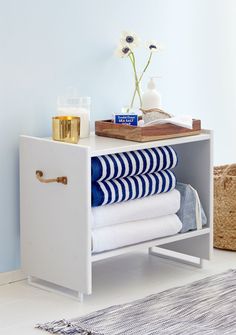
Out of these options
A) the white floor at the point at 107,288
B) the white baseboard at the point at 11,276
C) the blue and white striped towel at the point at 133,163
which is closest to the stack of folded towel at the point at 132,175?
the blue and white striped towel at the point at 133,163

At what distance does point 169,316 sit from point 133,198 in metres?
0.45

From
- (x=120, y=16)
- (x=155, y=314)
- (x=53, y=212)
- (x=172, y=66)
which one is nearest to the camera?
(x=155, y=314)

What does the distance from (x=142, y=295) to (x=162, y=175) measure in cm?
43

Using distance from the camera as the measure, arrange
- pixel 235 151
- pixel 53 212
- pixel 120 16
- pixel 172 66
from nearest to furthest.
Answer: pixel 53 212 < pixel 120 16 < pixel 172 66 < pixel 235 151

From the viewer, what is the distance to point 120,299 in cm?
294

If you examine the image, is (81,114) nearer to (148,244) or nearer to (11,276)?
(148,244)

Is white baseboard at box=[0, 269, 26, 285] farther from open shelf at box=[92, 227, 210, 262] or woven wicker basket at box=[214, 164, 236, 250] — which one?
woven wicker basket at box=[214, 164, 236, 250]

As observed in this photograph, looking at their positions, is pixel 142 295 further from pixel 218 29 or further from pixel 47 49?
pixel 218 29

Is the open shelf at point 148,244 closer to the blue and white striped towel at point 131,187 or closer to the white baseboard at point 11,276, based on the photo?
the blue and white striped towel at point 131,187

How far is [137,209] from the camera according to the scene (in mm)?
3006

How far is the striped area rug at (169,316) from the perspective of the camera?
2617mm

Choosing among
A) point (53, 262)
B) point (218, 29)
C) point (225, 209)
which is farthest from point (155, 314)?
point (218, 29)

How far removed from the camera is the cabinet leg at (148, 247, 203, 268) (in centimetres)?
334

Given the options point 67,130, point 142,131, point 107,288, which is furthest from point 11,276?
point 142,131
